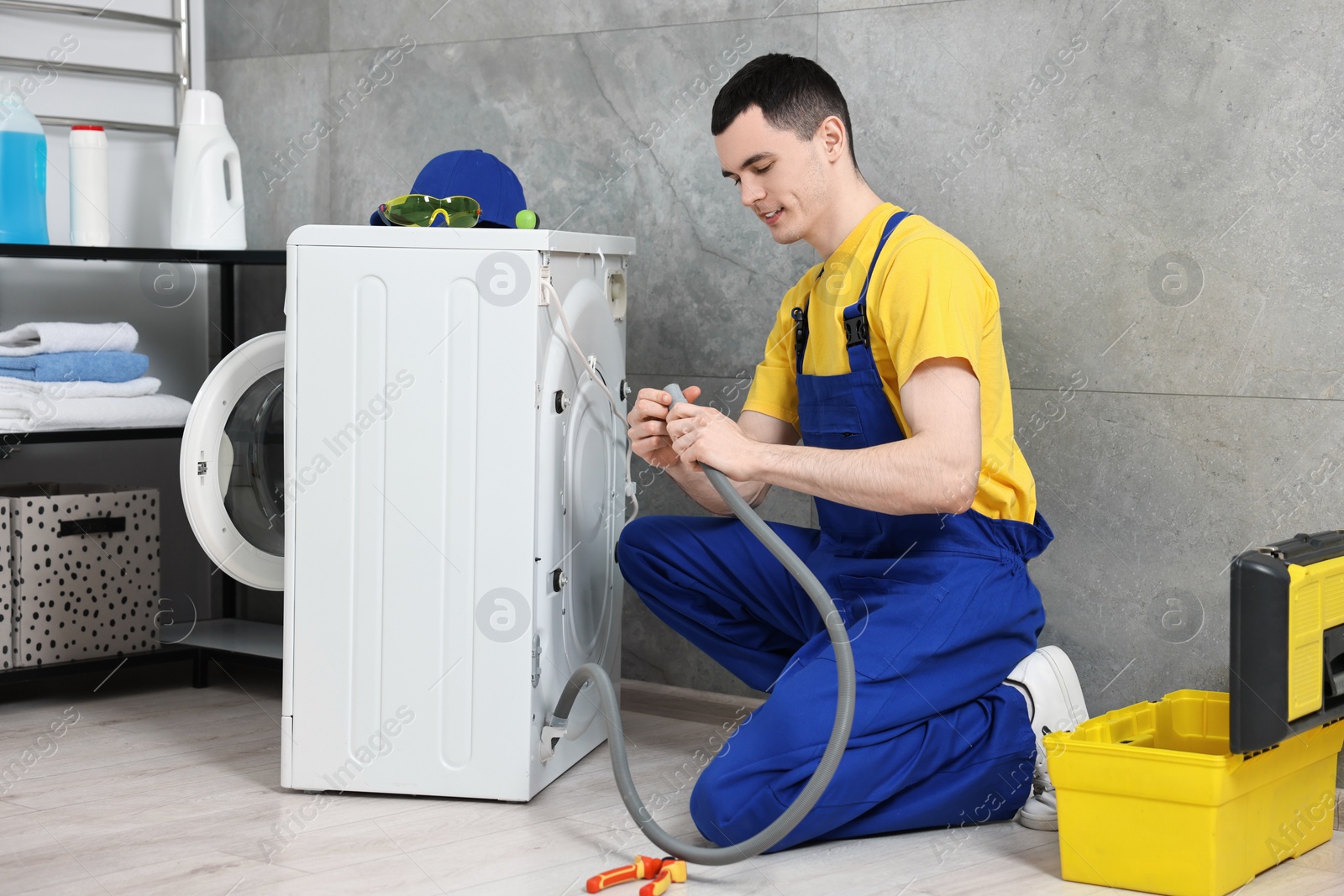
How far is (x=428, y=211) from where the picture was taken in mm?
1948

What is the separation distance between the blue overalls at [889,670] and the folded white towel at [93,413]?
1.29 meters

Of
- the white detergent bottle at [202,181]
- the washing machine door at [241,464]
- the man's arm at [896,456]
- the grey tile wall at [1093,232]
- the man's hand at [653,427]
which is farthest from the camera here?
the white detergent bottle at [202,181]

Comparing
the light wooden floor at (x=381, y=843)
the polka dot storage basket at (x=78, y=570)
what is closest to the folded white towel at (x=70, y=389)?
the polka dot storage basket at (x=78, y=570)

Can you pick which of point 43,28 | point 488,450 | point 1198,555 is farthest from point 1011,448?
point 43,28

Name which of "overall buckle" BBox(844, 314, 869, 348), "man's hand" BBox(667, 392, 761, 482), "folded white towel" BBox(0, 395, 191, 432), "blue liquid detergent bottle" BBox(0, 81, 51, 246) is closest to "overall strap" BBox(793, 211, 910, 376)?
"overall buckle" BBox(844, 314, 869, 348)

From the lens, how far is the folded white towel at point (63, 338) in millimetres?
2404

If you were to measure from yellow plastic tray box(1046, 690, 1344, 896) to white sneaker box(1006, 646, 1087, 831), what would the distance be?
133mm

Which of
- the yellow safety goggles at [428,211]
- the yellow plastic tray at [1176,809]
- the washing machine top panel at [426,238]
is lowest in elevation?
the yellow plastic tray at [1176,809]

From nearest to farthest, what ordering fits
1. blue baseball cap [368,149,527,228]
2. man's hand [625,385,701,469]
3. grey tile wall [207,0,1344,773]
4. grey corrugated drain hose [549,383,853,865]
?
grey corrugated drain hose [549,383,853,865], man's hand [625,385,701,469], grey tile wall [207,0,1344,773], blue baseball cap [368,149,527,228]

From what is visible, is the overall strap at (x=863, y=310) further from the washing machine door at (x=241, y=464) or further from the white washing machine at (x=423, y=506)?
the washing machine door at (x=241, y=464)

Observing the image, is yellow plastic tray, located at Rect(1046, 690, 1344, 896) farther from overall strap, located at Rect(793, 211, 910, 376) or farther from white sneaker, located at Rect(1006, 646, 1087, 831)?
overall strap, located at Rect(793, 211, 910, 376)

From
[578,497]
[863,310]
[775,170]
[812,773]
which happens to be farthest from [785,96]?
[812,773]

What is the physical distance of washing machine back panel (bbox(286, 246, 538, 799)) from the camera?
1824 millimetres

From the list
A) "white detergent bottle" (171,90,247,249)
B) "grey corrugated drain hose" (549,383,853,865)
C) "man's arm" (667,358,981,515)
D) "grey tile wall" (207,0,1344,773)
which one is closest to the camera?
"grey corrugated drain hose" (549,383,853,865)
